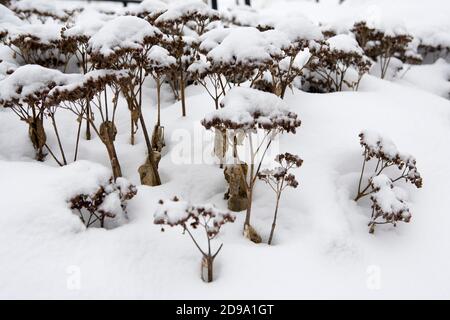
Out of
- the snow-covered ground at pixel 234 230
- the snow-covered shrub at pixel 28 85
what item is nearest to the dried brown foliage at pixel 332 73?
the snow-covered ground at pixel 234 230

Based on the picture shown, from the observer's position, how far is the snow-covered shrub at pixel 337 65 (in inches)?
312

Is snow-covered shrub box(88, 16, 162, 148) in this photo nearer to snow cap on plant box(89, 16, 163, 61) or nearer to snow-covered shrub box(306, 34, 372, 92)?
snow cap on plant box(89, 16, 163, 61)

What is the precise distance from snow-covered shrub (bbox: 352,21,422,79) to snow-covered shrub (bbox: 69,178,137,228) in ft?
27.6

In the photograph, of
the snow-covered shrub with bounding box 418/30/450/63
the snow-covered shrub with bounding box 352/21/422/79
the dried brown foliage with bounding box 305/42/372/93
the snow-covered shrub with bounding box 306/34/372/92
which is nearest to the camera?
Result: the snow-covered shrub with bounding box 306/34/372/92

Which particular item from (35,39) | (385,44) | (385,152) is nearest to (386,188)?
(385,152)

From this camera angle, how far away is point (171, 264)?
15.5 feet

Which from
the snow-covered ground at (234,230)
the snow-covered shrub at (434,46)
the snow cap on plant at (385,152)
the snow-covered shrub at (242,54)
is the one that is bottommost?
the snow-covered ground at (234,230)

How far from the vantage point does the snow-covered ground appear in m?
4.45

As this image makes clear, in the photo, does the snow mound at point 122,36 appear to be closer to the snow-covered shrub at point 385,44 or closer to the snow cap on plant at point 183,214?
the snow cap on plant at point 183,214

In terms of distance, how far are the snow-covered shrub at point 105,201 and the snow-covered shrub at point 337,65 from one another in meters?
4.71

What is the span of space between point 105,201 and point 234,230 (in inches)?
78.9

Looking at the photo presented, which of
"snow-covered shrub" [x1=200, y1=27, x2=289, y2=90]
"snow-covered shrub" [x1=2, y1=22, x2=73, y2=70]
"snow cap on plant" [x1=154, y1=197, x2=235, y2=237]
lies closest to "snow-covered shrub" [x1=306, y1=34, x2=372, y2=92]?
"snow-covered shrub" [x1=200, y1=27, x2=289, y2=90]

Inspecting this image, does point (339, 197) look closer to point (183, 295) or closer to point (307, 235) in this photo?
point (307, 235)
